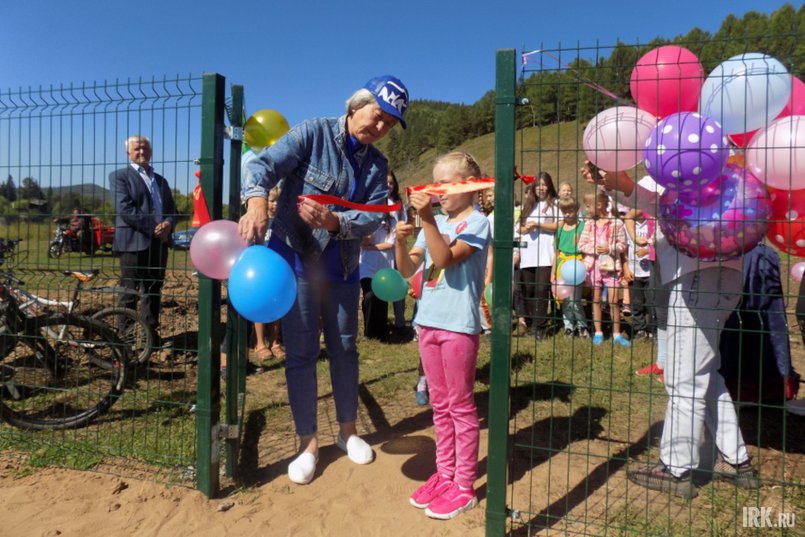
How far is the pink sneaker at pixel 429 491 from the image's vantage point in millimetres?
2908

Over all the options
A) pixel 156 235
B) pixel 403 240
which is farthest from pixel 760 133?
pixel 156 235

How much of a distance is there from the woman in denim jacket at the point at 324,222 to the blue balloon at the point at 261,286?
21cm

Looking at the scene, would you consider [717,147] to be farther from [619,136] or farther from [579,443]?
[579,443]

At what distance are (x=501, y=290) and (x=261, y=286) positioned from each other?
101 cm

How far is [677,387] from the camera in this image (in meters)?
2.87

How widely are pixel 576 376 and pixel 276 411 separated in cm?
258

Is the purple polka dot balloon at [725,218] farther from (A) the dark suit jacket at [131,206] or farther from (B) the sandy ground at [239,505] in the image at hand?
(A) the dark suit jacket at [131,206]

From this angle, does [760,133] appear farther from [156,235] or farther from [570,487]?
[156,235]

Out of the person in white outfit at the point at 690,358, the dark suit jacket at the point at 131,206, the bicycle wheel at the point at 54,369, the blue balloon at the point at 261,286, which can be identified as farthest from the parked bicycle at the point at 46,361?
the person in white outfit at the point at 690,358

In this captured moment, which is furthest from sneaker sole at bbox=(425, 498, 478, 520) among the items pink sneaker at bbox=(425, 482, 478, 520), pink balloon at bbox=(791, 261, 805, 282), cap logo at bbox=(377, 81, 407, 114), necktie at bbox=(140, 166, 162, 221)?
pink balloon at bbox=(791, 261, 805, 282)

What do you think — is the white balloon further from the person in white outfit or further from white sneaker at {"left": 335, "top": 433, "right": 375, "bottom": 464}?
white sneaker at {"left": 335, "top": 433, "right": 375, "bottom": 464}

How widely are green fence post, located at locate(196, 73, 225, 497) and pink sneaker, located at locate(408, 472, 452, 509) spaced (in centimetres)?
102

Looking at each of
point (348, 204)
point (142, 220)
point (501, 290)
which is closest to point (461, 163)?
point (348, 204)

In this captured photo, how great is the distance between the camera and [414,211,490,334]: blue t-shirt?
9.22 feet
